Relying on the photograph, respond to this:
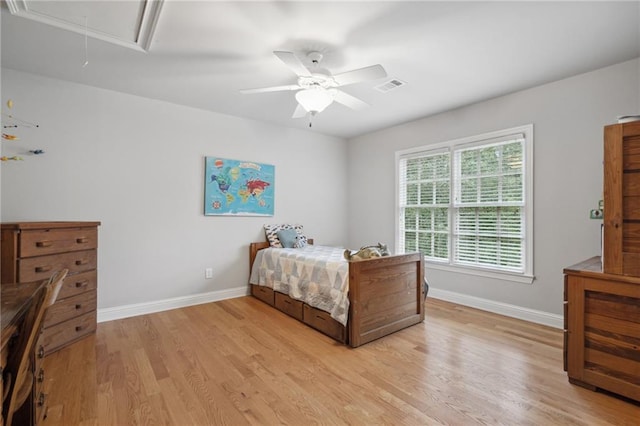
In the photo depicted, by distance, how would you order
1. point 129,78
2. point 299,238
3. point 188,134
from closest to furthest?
point 129,78, point 188,134, point 299,238

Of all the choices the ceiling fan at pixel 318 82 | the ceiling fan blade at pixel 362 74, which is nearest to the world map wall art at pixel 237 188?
the ceiling fan at pixel 318 82

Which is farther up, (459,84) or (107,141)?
(459,84)

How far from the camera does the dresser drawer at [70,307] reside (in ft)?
7.71

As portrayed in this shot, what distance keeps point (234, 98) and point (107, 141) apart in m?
1.43

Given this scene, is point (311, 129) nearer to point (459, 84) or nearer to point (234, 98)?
point (234, 98)

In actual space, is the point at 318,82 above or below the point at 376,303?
above

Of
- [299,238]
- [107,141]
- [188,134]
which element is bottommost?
[299,238]

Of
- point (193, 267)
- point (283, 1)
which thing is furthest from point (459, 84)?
point (193, 267)

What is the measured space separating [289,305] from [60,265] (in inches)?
82.3

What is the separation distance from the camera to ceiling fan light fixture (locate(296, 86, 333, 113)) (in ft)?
7.61

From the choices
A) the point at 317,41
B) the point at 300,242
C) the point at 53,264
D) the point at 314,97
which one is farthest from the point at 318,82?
the point at 53,264

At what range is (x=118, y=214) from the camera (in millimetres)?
3188

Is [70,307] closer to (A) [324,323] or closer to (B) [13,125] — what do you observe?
(B) [13,125]

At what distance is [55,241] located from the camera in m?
2.40
